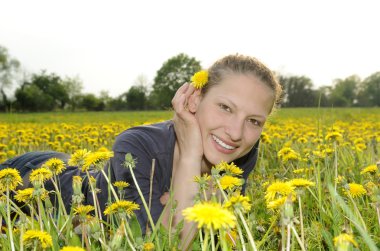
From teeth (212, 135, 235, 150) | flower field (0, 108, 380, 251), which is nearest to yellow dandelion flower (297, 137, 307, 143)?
flower field (0, 108, 380, 251)

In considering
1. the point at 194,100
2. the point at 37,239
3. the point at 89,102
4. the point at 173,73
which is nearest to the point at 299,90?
the point at 173,73

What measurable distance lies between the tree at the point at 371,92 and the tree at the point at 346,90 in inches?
76.4

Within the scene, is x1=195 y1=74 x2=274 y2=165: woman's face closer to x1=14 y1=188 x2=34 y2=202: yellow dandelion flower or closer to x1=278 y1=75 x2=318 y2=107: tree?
x1=14 y1=188 x2=34 y2=202: yellow dandelion flower

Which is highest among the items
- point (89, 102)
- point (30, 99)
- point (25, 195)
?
point (30, 99)

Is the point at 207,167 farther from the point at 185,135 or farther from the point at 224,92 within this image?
the point at 224,92

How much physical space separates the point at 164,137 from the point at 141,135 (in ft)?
0.57

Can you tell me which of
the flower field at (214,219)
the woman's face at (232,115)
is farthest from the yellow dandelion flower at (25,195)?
the woman's face at (232,115)

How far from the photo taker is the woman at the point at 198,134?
7.46 ft

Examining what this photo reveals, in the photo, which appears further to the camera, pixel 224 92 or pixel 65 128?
pixel 65 128

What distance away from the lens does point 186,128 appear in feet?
8.08

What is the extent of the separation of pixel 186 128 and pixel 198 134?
3.9 inches

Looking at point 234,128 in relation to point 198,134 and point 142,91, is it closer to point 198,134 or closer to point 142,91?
point 198,134

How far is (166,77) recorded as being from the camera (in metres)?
49.7

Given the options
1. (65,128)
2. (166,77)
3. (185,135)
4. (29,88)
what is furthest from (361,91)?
(185,135)
